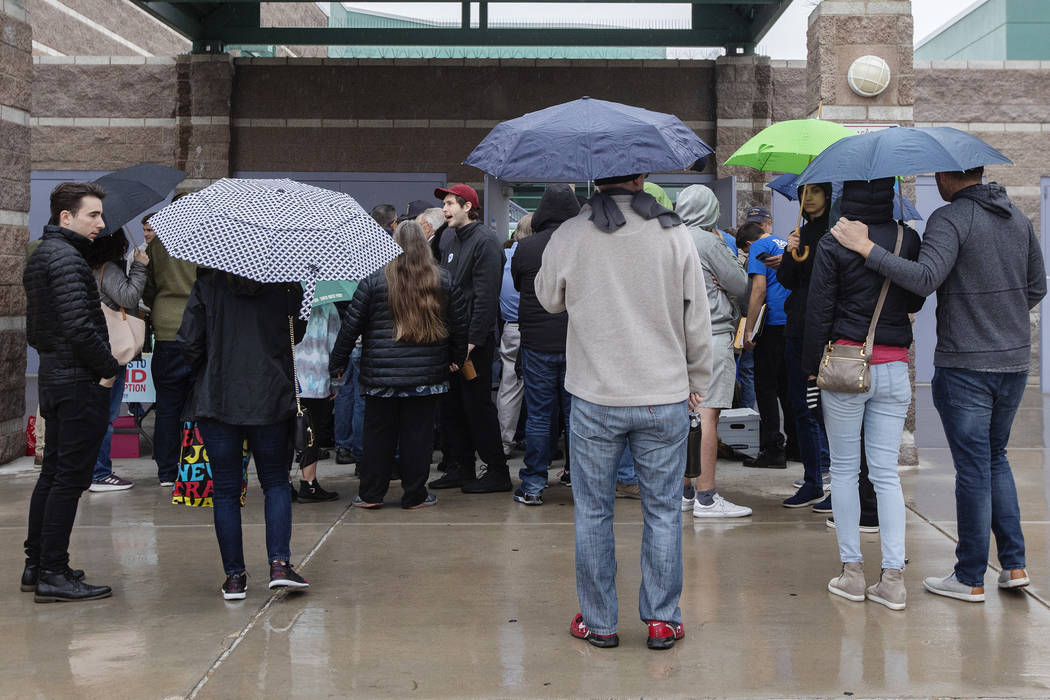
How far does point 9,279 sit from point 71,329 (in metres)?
4.39

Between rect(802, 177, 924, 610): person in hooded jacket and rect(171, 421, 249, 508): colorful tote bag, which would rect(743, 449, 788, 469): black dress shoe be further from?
rect(171, 421, 249, 508): colorful tote bag

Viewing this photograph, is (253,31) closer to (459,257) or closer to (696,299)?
(459,257)

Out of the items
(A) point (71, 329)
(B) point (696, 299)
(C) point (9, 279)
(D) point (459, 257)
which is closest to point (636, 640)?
(B) point (696, 299)

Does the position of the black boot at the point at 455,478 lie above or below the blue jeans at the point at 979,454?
below

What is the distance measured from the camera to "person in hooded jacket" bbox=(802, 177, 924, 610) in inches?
192

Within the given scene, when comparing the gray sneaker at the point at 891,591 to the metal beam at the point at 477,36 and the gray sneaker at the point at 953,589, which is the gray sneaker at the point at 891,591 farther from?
the metal beam at the point at 477,36

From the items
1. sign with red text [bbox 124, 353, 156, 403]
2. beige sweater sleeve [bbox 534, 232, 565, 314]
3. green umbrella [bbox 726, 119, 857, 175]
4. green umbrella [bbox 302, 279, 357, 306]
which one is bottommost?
sign with red text [bbox 124, 353, 156, 403]

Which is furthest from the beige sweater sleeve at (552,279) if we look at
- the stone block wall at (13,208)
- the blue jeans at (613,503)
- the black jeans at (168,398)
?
the stone block wall at (13,208)

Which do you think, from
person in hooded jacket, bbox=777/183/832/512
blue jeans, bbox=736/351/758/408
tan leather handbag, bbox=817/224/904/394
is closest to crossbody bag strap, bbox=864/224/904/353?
tan leather handbag, bbox=817/224/904/394

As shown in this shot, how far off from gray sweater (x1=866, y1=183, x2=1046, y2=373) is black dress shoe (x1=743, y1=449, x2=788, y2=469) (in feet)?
12.3

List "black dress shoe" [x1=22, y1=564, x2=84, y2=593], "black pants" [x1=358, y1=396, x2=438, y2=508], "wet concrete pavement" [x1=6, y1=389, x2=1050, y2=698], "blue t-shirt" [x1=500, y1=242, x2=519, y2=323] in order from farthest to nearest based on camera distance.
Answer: "blue t-shirt" [x1=500, y1=242, x2=519, y2=323] → "black pants" [x1=358, y1=396, x2=438, y2=508] → "black dress shoe" [x1=22, y1=564, x2=84, y2=593] → "wet concrete pavement" [x1=6, y1=389, x2=1050, y2=698]

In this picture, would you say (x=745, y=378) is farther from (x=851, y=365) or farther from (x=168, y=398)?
(x=168, y=398)

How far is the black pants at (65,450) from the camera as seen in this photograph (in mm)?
5016

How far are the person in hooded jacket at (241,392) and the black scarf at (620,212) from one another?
1.58 m
